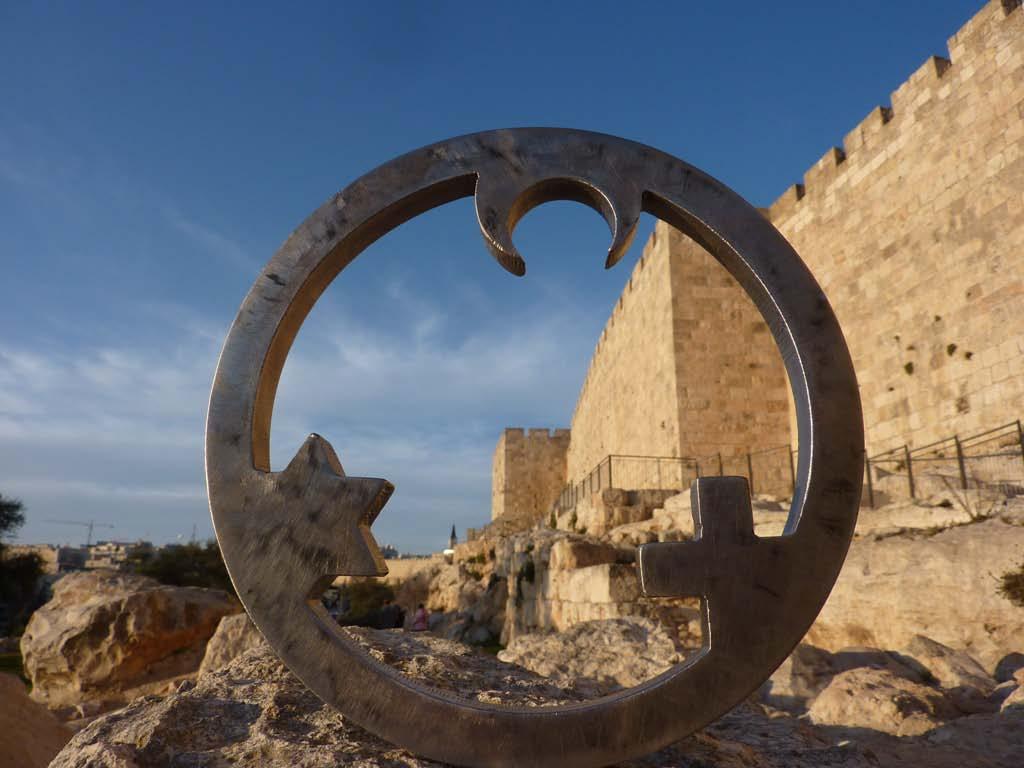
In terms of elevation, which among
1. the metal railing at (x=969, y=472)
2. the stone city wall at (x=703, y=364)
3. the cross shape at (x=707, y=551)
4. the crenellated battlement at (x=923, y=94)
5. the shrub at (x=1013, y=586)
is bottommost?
the shrub at (x=1013, y=586)

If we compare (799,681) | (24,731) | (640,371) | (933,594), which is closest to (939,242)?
(933,594)

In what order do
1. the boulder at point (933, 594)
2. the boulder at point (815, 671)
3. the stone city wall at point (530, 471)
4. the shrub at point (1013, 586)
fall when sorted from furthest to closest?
the stone city wall at point (530, 471) → the boulder at point (933, 594) → the shrub at point (1013, 586) → the boulder at point (815, 671)

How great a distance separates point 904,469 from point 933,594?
565 centimetres

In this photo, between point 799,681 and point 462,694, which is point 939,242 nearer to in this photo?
point 799,681

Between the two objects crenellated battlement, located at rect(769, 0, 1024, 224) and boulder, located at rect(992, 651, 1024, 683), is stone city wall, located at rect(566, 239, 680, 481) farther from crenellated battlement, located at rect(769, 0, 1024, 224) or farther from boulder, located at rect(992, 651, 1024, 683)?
boulder, located at rect(992, 651, 1024, 683)

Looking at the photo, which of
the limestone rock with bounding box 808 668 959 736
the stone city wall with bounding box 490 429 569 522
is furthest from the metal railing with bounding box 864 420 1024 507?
the stone city wall with bounding box 490 429 569 522

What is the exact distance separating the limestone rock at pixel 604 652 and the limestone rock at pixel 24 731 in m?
2.42

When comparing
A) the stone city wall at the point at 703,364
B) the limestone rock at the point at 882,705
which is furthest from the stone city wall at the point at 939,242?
the limestone rock at the point at 882,705

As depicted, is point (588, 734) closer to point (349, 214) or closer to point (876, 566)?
point (349, 214)

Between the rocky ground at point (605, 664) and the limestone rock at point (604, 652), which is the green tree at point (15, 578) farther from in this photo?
the limestone rock at point (604, 652)

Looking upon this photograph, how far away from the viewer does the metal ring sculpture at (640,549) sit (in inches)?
68.1

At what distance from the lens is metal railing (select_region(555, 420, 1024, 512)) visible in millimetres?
8070

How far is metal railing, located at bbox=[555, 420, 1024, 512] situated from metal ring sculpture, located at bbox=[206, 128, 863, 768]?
51.4 inches

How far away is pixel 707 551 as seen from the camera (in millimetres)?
1830
